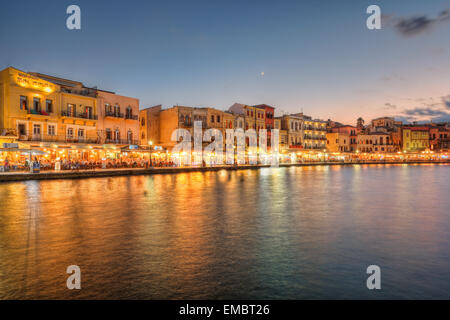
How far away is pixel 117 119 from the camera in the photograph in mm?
34344

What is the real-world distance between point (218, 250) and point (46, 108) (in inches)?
1121

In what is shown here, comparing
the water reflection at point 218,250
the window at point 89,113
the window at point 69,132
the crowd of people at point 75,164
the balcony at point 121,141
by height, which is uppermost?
the window at point 89,113

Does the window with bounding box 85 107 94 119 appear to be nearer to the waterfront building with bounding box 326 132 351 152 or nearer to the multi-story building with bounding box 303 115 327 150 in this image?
the multi-story building with bounding box 303 115 327 150

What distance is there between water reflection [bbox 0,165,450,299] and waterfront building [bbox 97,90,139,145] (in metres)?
22.7

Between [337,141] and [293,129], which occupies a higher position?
[293,129]

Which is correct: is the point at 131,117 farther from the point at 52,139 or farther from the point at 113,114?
the point at 52,139

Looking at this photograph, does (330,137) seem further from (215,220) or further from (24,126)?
(215,220)

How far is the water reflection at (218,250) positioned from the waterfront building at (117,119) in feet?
74.5

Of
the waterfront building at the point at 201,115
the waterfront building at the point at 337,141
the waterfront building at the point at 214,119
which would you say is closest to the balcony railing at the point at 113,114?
the waterfront building at the point at 201,115

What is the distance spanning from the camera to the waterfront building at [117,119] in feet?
108

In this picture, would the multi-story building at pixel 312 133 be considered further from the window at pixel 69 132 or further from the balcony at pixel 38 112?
the balcony at pixel 38 112

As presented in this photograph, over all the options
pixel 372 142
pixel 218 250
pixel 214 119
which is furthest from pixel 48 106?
pixel 372 142

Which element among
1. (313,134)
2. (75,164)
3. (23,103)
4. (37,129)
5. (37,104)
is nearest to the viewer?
(23,103)

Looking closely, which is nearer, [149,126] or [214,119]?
[149,126]
